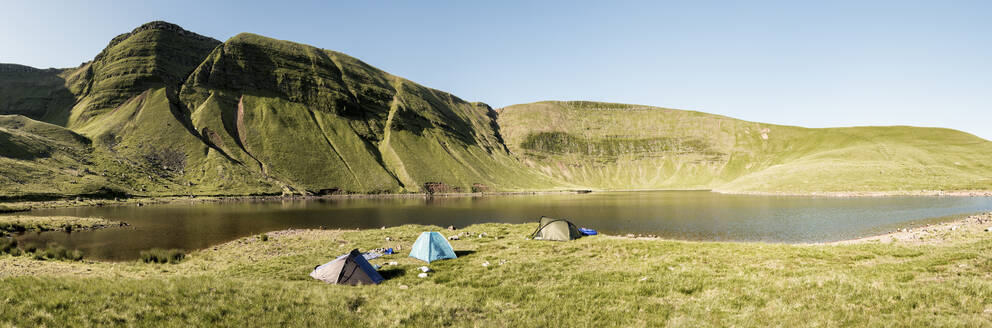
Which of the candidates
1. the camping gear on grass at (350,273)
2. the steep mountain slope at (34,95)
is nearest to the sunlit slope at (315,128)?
the steep mountain slope at (34,95)

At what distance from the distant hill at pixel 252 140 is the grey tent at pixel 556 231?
102m

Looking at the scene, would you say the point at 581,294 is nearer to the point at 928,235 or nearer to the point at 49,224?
the point at 928,235

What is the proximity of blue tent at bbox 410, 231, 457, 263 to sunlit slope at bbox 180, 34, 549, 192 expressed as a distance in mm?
116893

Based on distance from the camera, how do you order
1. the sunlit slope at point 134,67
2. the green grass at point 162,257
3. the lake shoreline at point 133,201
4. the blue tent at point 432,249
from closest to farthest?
the blue tent at point 432,249
the green grass at point 162,257
the lake shoreline at point 133,201
the sunlit slope at point 134,67

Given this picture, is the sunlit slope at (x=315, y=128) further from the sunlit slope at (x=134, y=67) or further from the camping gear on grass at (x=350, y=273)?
the camping gear on grass at (x=350, y=273)

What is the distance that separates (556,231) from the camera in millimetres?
30344

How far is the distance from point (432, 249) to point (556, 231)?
1192cm

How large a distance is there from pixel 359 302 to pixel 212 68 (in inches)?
7477

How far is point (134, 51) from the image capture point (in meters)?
156

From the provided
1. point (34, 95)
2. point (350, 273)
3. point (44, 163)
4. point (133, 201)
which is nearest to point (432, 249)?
point (350, 273)

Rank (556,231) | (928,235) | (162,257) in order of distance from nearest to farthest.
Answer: (162,257)
(928,235)
(556,231)

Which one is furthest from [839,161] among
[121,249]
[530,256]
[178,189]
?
[178,189]

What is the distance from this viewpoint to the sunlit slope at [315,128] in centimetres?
13600

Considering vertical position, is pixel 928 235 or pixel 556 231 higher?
pixel 928 235
